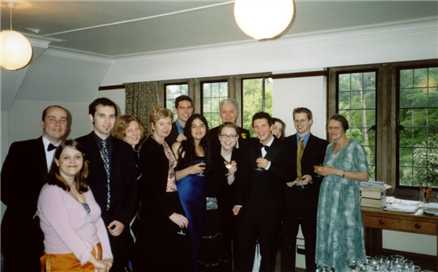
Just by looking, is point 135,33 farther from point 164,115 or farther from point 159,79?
point 164,115

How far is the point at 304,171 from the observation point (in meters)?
3.87

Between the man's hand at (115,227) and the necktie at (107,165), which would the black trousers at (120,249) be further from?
the necktie at (107,165)

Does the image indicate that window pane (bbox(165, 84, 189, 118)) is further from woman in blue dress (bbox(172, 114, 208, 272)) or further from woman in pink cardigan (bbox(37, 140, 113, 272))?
woman in pink cardigan (bbox(37, 140, 113, 272))

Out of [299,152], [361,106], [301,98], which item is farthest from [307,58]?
[299,152]

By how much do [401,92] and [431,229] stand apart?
190 cm

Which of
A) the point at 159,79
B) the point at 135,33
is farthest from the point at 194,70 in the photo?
the point at 135,33

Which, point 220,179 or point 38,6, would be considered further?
point 38,6

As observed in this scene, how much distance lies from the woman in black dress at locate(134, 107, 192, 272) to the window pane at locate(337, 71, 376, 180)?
303cm

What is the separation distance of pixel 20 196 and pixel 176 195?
117cm

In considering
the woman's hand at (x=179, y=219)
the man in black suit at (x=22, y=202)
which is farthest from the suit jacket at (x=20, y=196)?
the woman's hand at (x=179, y=219)

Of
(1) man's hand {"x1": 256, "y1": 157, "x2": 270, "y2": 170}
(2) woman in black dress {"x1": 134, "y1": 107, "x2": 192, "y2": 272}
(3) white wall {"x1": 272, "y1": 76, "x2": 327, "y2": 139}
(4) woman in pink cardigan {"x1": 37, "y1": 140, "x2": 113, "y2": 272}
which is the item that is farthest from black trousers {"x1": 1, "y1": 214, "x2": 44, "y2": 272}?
(3) white wall {"x1": 272, "y1": 76, "x2": 327, "y2": 139}

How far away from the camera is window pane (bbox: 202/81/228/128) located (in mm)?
6477

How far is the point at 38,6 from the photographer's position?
13.1ft

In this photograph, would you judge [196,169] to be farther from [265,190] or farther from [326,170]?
[326,170]
